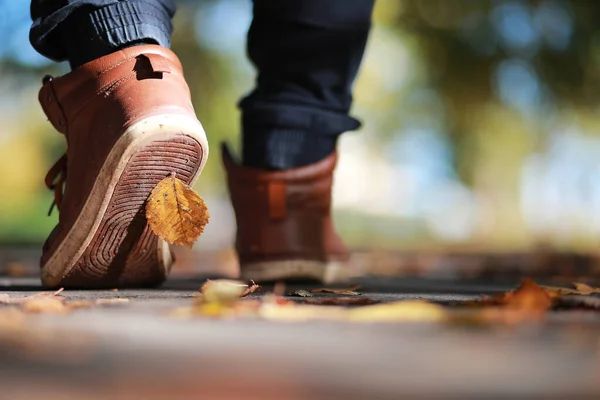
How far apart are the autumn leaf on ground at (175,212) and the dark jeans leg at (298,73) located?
515mm

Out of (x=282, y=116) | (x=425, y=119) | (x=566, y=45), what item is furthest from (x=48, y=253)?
(x=425, y=119)

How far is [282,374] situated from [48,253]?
118 cm

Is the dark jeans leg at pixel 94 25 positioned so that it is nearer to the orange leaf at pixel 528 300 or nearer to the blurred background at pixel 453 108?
the orange leaf at pixel 528 300

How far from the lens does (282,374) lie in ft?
2.30

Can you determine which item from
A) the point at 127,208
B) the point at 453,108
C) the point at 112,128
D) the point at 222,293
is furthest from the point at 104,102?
the point at 453,108

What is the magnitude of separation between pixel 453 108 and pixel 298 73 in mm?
8893

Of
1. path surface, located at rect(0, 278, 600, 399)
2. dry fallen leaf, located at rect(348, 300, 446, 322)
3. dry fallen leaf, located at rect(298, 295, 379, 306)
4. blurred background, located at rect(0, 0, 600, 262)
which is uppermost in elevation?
blurred background, located at rect(0, 0, 600, 262)

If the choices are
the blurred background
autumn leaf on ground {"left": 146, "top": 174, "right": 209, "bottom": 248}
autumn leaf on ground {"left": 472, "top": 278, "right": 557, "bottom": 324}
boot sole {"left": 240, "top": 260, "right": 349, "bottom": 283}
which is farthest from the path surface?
the blurred background

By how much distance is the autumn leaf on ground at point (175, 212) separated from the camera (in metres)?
1.56

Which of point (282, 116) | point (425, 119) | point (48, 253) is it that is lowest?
point (48, 253)

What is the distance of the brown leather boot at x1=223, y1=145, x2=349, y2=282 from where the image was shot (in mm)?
2033

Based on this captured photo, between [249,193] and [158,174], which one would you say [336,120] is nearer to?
[249,193]

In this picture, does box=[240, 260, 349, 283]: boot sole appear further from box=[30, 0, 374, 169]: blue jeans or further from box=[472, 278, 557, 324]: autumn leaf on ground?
box=[472, 278, 557, 324]: autumn leaf on ground

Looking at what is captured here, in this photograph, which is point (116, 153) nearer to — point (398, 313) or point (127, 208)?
point (127, 208)
